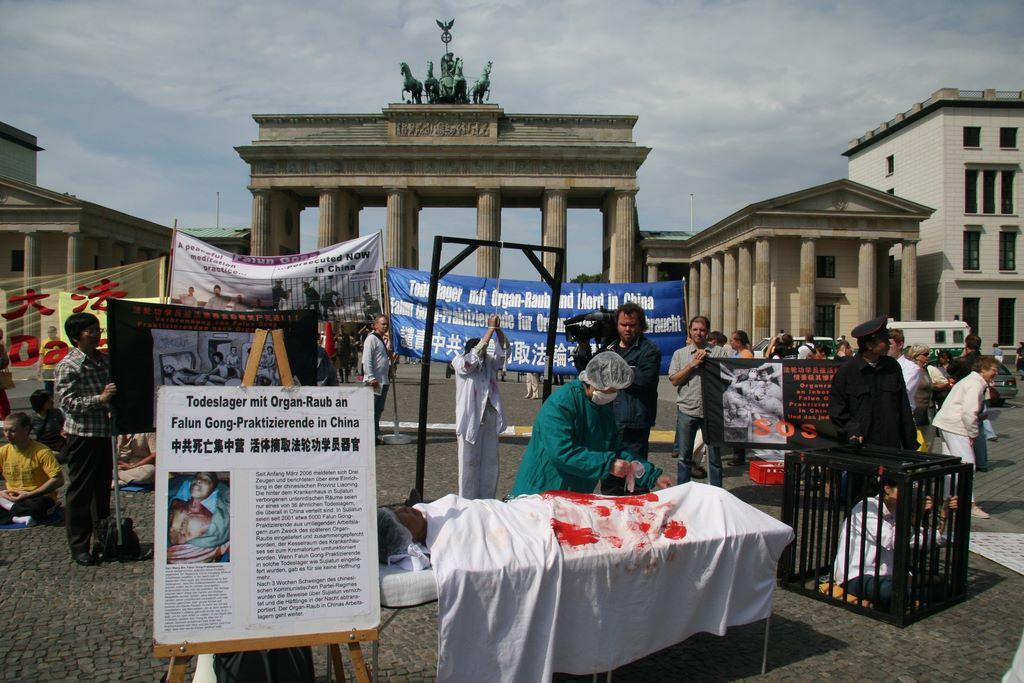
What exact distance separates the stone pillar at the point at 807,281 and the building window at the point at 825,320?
2.35m

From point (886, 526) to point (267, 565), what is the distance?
4173 millimetres

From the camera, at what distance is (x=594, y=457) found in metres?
4.02

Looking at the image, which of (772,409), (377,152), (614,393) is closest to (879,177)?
(377,152)

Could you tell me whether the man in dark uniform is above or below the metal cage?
above

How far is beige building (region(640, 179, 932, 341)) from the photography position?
47.0 meters

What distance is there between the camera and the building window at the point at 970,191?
4916 cm

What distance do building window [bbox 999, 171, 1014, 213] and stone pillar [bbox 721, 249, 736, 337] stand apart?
19011 millimetres

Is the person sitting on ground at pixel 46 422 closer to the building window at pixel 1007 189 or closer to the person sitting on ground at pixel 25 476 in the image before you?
the person sitting on ground at pixel 25 476

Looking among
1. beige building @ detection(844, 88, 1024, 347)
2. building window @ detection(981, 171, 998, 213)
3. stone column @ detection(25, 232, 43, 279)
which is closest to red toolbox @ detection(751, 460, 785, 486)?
beige building @ detection(844, 88, 1024, 347)

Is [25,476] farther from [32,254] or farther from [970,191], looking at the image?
[970,191]

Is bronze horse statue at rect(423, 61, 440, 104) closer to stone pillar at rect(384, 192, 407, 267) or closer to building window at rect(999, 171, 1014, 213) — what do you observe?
stone pillar at rect(384, 192, 407, 267)

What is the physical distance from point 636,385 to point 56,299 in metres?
9.47

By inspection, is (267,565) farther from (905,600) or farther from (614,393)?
(905,600)

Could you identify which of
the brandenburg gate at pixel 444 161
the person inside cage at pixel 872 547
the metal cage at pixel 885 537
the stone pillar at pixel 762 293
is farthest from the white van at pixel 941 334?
the person inside cage at pixel 872 547
